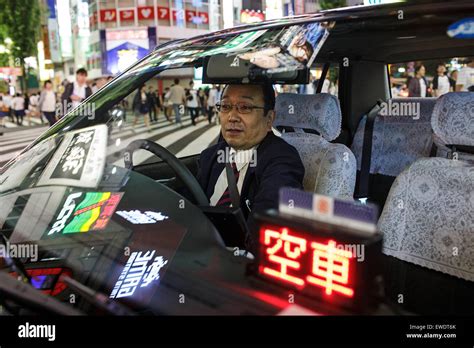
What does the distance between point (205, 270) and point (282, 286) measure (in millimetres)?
316

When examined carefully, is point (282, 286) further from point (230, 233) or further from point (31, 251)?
point (31, 251)

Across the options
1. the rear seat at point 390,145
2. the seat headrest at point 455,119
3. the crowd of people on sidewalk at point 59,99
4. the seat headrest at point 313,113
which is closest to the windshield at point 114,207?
the seat headrest at point 455,119

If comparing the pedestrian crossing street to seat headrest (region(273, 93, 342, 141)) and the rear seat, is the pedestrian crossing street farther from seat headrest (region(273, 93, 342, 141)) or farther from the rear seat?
the rear seat

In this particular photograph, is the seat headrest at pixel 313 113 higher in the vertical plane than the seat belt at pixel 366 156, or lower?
higher

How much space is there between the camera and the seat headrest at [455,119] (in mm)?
1633

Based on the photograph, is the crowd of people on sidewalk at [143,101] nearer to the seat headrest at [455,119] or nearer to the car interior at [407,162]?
the car interior at [407,162]

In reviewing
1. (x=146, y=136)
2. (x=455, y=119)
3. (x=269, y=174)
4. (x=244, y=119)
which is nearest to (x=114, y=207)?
(x=269, y=174)

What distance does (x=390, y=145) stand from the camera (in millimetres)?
3395

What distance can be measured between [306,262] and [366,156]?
2774mm

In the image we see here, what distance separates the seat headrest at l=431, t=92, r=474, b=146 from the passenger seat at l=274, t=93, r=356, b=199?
0.46 m

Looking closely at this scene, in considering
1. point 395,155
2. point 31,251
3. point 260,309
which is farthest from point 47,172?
point 395,155

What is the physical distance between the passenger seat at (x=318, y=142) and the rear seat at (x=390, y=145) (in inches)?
25.3

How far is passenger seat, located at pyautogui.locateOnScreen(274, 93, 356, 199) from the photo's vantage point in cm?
204

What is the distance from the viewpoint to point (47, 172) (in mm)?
1504
